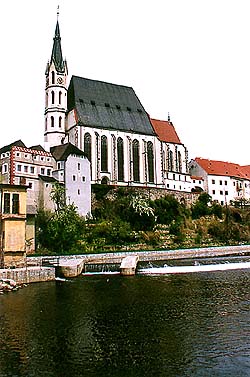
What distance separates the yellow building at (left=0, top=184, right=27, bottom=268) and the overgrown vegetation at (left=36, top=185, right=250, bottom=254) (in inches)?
527

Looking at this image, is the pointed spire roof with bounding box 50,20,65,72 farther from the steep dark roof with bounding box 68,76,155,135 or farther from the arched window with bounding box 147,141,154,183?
the arched window with bounding box 147,141,154,183

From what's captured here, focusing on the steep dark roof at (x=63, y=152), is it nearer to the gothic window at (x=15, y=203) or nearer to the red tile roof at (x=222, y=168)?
the gothic window at (x=15, y=203)

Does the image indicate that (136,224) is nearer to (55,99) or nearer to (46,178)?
(46,178)

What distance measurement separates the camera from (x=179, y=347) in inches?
601

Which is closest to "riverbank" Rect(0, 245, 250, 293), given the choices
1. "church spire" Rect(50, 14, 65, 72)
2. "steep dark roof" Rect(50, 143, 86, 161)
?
"steep dark roof" Rect(50, 143, 86, 161)

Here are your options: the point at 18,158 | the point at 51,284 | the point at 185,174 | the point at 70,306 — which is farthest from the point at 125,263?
the point at 185,174

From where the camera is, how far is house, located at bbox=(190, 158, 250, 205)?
9788cm

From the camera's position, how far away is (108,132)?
8144 cm

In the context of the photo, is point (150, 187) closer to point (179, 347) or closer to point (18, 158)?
point (18, 158)

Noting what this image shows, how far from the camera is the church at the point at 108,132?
7838cm

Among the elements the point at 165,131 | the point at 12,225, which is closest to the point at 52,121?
the point at 165,131

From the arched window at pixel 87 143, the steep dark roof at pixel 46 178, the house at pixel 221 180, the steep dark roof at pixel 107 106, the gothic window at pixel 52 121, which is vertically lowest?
the steep dark roof at pixel 46 178

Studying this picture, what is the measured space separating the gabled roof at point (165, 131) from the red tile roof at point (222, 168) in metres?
9.99

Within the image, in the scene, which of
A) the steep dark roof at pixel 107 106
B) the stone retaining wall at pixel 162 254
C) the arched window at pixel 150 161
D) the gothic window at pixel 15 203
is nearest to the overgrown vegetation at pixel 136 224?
the stone retaining wall at pixel 162 254
